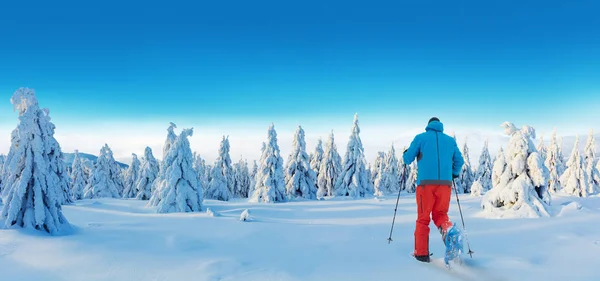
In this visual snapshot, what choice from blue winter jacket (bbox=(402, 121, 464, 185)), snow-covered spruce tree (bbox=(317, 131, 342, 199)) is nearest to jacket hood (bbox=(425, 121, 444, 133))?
blue winter jacket (bbox=(402, 121, 464, 185))

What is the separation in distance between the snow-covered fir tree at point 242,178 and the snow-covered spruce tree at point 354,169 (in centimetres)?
3340

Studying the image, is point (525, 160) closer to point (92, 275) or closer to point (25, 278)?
point (92, 275)

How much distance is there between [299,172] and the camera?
33.9 metres

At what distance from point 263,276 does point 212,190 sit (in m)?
36.8

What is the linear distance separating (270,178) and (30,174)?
21051mm

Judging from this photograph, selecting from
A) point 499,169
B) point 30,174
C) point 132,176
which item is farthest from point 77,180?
point 499,169

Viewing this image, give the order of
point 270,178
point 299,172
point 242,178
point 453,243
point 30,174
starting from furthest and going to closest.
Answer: point 242,178
point 299,172
point 270,178
point 30,174
point 453,243

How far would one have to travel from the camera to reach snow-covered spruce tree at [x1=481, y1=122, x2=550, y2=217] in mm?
11414

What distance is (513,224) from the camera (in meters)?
9.38

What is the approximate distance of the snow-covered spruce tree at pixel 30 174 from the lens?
26.2 feet

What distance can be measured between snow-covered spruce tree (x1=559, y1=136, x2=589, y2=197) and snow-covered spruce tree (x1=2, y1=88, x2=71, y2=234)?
149 feet

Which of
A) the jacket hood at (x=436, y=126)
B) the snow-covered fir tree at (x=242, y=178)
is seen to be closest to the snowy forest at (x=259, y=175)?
the jacket hood at (x=436, y=126)

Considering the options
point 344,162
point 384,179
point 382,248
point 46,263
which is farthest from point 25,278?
point 384,179

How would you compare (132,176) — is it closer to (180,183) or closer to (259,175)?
(259,175)
